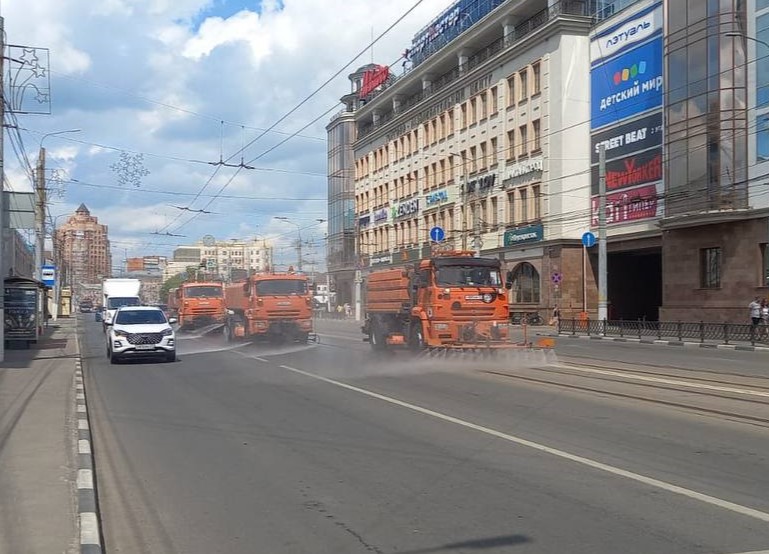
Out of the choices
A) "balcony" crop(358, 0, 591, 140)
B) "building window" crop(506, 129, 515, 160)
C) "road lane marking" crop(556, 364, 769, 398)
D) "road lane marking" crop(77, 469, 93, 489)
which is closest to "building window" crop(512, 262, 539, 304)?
"building window" crop(506, 129, 515, 160)

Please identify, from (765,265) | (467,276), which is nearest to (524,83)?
(765,265)

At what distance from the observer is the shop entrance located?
49750 mm

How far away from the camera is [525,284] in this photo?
53344mm

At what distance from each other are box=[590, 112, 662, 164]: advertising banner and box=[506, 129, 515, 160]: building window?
296 inches

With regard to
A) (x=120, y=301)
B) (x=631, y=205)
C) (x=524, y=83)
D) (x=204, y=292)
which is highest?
(x=524, y=83)

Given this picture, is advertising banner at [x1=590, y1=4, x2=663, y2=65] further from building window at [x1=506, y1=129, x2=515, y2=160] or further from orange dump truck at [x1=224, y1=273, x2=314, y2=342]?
orange dump truck at [x1=224, y1=273, x2=314, y2=342]

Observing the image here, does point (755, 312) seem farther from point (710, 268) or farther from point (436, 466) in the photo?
point (436, 466)

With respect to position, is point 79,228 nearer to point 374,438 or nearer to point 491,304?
point 491,304

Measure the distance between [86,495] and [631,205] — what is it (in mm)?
40487

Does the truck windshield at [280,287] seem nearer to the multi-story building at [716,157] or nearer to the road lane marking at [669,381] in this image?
the road lane marking at [669,381]

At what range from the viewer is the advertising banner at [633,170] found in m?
41.5

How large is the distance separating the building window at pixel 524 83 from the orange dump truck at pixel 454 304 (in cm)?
3202

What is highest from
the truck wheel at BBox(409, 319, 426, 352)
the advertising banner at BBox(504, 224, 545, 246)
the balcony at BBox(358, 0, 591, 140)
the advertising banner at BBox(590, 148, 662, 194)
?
the balcony at BBox(358, 0, 591, 140)

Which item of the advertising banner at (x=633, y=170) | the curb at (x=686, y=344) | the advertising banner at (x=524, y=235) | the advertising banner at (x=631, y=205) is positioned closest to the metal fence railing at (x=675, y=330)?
the curb at (x=686, y=344)
